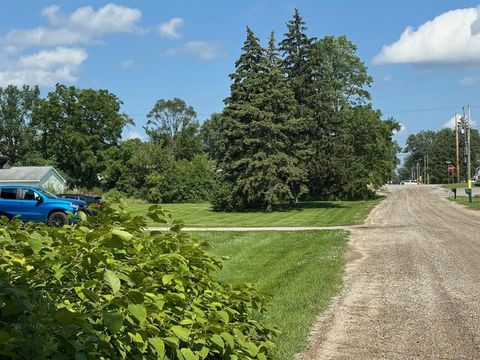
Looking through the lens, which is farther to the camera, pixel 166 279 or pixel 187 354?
pixel 166 279

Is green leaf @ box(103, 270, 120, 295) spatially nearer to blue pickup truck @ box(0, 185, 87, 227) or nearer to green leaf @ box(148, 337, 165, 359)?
green leaf @ box(148, 337, 165, 359)

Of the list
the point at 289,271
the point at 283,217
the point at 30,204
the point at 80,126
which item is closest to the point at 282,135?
the point at 283,217

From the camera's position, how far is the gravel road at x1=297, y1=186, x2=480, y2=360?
20.3 ft

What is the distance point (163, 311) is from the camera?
2.91m

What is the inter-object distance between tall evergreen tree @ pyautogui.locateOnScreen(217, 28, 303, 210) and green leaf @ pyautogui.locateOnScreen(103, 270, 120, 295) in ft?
119

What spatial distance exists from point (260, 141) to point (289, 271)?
93.2 ft

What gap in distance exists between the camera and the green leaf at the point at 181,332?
8.93 feet

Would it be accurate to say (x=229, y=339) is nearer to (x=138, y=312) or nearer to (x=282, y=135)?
(x=138, y=312)

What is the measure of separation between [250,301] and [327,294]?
5.80 meters

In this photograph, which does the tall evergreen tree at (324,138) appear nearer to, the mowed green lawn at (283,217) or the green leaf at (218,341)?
the mowed green lawn at (283,217)

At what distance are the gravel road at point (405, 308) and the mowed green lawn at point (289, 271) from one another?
250 mm

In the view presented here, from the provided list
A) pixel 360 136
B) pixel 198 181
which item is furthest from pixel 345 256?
pixel 198 181

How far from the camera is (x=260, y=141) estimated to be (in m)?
40.0

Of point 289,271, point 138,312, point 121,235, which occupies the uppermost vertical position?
point 121,235
